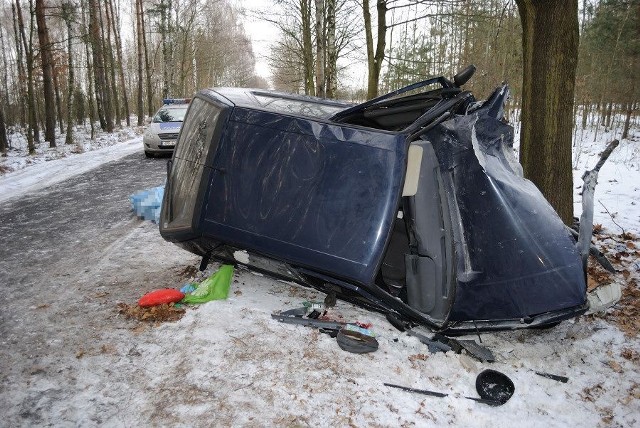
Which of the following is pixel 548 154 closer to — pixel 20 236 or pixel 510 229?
pixel 510 229

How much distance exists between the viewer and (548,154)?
4.48m

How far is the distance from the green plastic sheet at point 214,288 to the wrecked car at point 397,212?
1.86 ft

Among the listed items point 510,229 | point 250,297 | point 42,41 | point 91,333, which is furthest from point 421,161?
point 42,41

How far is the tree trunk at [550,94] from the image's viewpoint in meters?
4.23

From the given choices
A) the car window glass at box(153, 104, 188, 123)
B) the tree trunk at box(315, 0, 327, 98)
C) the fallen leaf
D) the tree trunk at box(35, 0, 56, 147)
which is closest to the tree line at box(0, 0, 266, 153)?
the tree trunk at box(35, 0, 56, 147)

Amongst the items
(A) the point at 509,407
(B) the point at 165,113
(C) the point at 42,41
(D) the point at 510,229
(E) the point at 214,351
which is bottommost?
(A) the point at 509,407

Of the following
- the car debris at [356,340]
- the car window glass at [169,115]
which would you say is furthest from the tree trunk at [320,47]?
the car debris at [356,340]

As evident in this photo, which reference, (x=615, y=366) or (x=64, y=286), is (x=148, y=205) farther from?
(x=615, y=366)

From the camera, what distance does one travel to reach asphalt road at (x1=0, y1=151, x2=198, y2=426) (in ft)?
8.18

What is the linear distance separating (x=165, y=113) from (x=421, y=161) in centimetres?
1175

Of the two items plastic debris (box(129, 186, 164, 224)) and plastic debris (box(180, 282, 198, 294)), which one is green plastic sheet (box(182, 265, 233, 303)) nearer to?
plastic debris (box(180, 282, 198, 294))

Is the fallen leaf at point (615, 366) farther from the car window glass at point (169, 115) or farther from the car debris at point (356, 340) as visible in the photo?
the car window glass at point (169, 115)

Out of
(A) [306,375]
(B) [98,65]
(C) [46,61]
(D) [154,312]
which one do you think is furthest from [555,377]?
(B) [98,65]

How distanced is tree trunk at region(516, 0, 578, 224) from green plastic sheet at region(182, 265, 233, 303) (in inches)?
141
